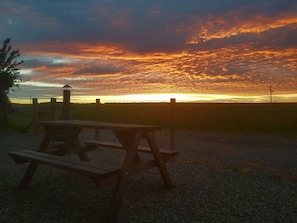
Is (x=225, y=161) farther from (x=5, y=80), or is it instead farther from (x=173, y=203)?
(x=5, y=80)

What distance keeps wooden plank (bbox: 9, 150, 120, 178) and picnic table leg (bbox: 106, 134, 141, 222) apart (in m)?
0.13

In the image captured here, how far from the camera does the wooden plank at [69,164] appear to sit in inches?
174

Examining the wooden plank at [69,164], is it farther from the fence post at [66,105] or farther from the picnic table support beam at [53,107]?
Answer: the picnic table support beam at [53,107]

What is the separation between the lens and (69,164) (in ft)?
16.3

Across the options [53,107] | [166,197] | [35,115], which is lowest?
[166,197]

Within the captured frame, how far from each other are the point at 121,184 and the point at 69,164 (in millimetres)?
932

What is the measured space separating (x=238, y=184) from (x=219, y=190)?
2.33 feet

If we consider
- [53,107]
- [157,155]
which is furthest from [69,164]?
[53,107]

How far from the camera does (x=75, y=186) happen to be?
6094mm

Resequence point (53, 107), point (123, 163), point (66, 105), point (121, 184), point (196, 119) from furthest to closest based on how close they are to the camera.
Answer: point (196, 119)
point (53, 107)
point (66, 105)
point (123, 163)
point (121, 184)

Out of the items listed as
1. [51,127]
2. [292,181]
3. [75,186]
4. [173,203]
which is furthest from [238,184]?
[51,127]

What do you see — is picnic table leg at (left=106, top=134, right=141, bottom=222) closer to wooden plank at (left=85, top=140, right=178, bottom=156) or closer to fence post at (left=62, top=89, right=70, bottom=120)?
wooden plank at (left=85, top=140, right=178, bottom=156)

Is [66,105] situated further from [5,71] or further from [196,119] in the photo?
[196,119]

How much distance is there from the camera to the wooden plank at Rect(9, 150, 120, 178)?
4.43 meters
